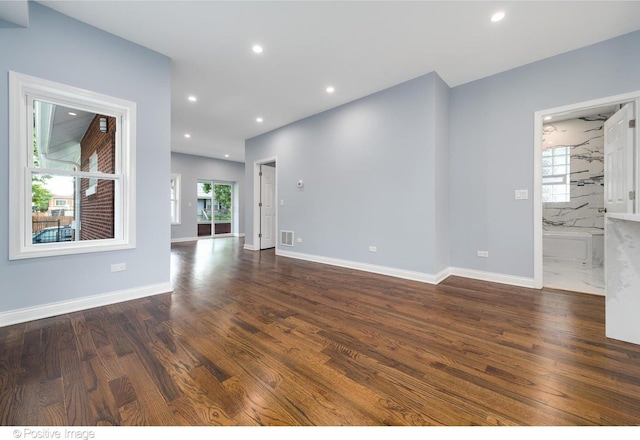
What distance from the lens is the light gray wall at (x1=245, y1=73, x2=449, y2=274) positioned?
3.60 metres

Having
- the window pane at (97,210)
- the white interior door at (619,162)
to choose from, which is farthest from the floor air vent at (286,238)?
the white interior door at (619,162)

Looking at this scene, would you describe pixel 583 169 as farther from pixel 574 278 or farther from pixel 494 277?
pixel 494 277

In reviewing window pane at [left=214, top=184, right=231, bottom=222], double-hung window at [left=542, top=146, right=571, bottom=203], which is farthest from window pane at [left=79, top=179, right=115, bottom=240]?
double-hung window at [left=542, top=146, right=571, bottom=203]

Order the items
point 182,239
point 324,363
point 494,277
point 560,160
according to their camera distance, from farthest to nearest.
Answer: point 182,239 < point 560,160 < point 494,277 < point 324,363

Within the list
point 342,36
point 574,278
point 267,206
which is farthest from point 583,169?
point 267,206

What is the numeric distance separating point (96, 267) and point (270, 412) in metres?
2.59

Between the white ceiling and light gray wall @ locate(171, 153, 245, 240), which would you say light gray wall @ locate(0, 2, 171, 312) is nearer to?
the white ceiling

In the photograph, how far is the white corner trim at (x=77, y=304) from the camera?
227 centimetres

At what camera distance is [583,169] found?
5125 millimetres

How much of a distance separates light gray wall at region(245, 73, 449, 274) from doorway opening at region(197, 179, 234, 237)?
4901 millimetres

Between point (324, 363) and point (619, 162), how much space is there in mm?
4207

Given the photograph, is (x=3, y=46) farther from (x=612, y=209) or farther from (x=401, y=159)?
(x=612, y=209)

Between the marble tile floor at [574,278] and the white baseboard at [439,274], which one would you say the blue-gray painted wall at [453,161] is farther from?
the marble tile floor at [574,278]

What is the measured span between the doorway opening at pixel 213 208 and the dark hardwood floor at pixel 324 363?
22.4ft
